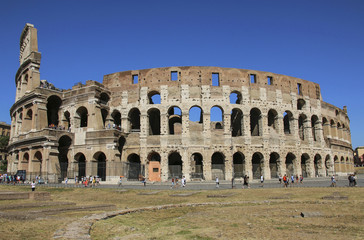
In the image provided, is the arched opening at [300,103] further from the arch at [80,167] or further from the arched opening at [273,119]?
the arch at [80,167]

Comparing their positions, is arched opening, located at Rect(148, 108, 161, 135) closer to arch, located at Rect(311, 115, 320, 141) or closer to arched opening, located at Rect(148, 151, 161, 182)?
arched opening, located at Rect(148, 151, 161, 182)

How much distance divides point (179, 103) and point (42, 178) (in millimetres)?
15890

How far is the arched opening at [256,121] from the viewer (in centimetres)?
3407

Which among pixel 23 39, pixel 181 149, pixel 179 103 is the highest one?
pixel 23 39

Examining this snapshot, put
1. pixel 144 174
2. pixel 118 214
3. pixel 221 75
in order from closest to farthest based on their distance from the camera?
pixel 118 214 < pixel 144 174 < pixel 221 75

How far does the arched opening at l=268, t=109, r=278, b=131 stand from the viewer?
114 feet

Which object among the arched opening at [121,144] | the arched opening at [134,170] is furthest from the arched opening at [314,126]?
the arched opening at [121,144]

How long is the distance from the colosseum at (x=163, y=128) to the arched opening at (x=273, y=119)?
122 millimetres

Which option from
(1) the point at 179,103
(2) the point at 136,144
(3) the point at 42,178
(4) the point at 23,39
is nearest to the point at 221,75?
(1) the point at 179,103

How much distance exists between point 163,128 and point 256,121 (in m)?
11.9

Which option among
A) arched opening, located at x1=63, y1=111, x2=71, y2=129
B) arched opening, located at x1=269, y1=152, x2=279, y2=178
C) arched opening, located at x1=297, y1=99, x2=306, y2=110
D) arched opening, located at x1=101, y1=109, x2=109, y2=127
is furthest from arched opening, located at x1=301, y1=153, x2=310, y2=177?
arched opening, located at x1=63, y1=111, x2=71, y2=129

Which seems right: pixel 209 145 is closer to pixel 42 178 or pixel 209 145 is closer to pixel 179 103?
pixel 179 103

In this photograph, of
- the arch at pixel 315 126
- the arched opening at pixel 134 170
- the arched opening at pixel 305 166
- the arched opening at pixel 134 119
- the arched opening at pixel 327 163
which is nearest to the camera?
the arched opening at pixel 134 170

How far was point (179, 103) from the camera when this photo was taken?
3247 centimetres
